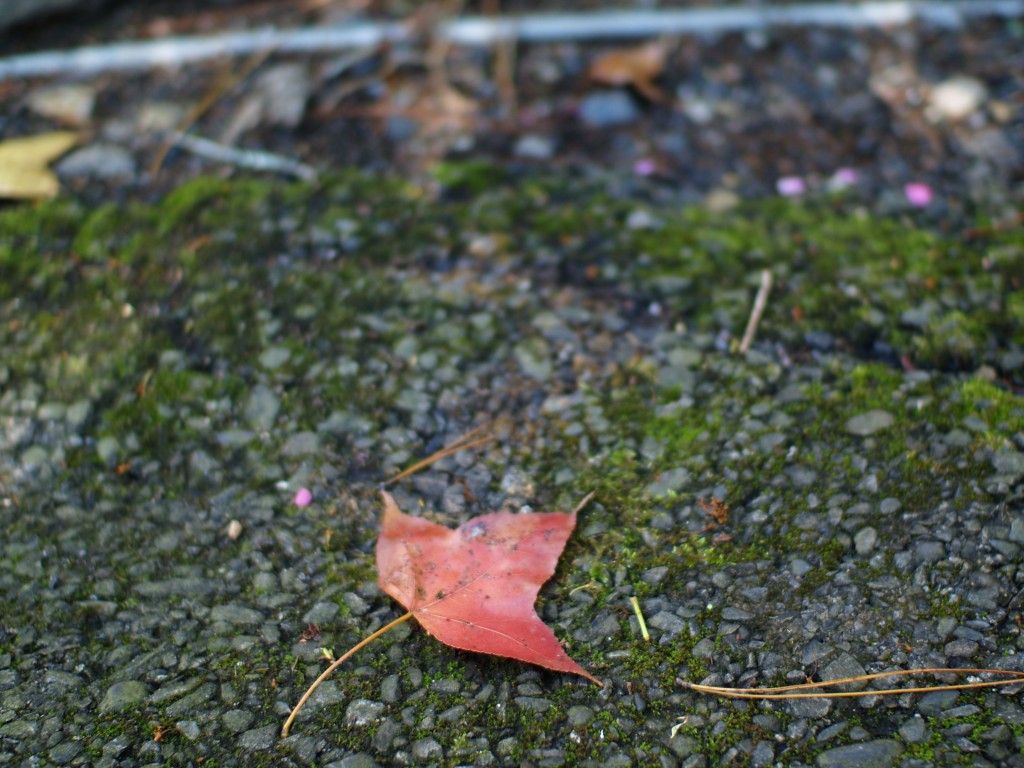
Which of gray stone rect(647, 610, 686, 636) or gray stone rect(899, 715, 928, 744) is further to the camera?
gray stone rect(647, 610, 686, 636)

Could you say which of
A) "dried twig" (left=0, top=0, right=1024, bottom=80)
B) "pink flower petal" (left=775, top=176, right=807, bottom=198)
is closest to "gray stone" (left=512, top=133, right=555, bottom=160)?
"dried twig" (left=0, top=0, right=1024, bottom=80)

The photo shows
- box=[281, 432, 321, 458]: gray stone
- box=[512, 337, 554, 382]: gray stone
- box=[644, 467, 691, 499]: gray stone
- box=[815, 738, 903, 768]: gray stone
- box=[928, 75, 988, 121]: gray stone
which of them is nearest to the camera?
box=[815, 738, 903, 768]: gray stone

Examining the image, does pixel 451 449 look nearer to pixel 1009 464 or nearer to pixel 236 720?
pixel 236 720

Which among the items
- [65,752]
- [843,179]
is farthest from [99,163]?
[843,179]

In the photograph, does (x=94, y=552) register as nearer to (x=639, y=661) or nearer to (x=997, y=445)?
(x=639, y=661)

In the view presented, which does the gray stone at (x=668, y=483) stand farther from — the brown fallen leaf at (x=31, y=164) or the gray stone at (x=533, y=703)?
the brown fallen leaf at (x=31, y=164)

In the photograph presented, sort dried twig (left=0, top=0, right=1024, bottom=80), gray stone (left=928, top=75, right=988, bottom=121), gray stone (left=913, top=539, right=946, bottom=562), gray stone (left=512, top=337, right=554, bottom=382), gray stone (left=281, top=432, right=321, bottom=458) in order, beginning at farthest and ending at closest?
dried twig (left=0, top=0, right=1024, bottom=80) < gray stone (left=928, top=75, right=988, bottom=121) < gray stone (left=512, top=337, right=554, bottom=382) < gray stone (left=281, top=432, right=321, bottom=458) < gray stone (left=913, top=539, right=946, bottom=562)

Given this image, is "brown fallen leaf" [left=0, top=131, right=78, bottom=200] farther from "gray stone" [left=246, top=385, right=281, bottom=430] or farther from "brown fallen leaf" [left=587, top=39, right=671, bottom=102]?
"brown fallen leaf" [left=587, top=39, right=671, bottom=102]
